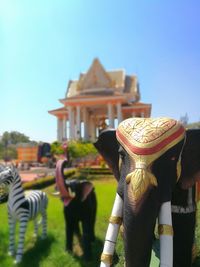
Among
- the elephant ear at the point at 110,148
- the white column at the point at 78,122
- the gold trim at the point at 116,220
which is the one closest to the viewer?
the gold trim at the point at 116,220

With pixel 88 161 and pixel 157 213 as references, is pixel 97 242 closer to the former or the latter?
pixel 157 213

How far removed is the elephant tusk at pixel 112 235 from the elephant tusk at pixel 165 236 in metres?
0.31


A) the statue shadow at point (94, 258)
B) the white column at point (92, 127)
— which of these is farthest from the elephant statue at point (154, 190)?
the white column at point (92, 127)

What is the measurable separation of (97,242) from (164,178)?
165 inches

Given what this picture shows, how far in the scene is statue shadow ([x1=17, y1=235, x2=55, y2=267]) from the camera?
17.1 feet

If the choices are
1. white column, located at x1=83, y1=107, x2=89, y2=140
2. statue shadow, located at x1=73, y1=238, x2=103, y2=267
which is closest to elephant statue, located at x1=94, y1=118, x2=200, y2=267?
statue shadow, located at x1=73, y1=238, x2=103, y2=267

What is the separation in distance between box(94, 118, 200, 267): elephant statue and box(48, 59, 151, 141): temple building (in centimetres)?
3049

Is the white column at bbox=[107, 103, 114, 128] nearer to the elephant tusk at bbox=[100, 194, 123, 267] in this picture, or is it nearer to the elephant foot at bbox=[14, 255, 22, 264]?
the elephant foot at bbox=[14, 255, 22, 264]

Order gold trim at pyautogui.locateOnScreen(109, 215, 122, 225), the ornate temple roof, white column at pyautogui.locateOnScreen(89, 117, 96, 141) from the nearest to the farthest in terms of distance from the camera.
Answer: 1. gold trim at pyautogui.locateOnScreen(109, 215, 122, 225)
2. the ornate temple roof
3. white column at pyautogui.locateOnScreen(89, 117, 96, 141)

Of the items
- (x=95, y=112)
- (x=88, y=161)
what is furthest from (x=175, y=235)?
(x=95, y=112)

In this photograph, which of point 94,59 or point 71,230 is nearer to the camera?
point 71,230

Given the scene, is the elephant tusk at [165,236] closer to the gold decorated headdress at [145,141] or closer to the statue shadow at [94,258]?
the gold decorated headdress at [145,141]

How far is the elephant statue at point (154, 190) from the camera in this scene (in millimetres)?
2160

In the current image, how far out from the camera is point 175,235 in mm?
2898
